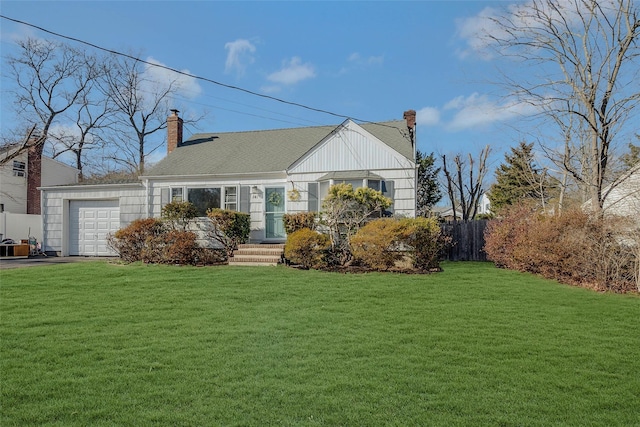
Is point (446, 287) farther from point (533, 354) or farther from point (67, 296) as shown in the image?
point (67, 296)

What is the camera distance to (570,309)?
7230mm

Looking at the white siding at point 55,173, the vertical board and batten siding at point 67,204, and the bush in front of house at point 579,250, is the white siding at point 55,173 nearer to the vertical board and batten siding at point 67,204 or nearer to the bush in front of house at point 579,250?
the vertical board and batten siding at point 67,204

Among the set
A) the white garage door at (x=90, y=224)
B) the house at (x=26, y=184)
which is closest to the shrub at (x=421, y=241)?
the white garage door at (x=90, y=224)

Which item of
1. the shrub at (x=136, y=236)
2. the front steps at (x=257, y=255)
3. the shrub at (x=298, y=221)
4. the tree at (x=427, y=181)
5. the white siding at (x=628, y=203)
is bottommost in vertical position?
the front steps at (x=257, y=255)

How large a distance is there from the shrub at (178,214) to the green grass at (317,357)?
5.41m

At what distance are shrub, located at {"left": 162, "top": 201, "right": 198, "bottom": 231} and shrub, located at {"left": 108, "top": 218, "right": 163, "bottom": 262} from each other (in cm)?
54

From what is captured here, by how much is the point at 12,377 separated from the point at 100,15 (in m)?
9.45

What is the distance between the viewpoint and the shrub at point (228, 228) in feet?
43.5

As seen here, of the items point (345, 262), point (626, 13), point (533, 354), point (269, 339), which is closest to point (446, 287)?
point (345, 262)

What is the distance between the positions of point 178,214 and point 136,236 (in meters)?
1.53

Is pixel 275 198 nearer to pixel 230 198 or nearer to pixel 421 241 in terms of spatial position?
pixel 230 198

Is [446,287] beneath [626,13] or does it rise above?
beneath

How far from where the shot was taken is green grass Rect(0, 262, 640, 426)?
340cm

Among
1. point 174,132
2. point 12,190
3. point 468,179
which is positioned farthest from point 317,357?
point 12,190
